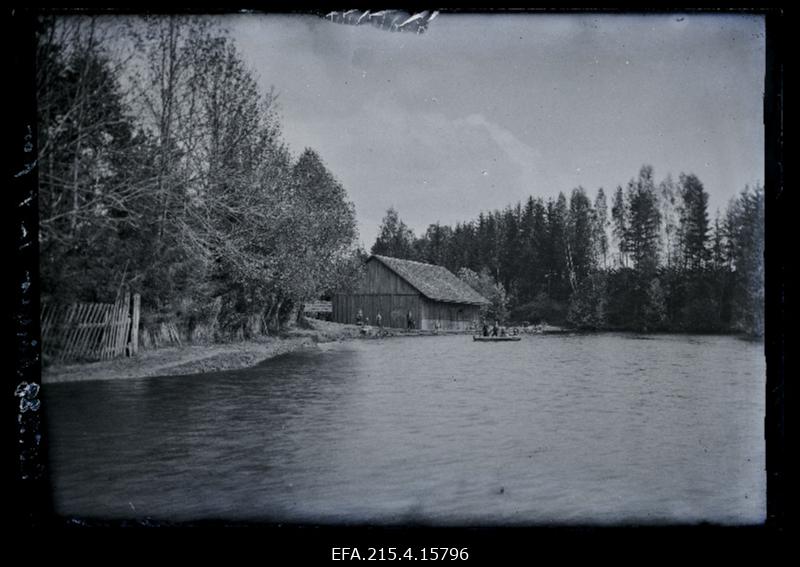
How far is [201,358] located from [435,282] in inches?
50.3

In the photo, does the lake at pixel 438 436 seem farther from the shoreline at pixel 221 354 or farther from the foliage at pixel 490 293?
the foliage at pixel 490 293

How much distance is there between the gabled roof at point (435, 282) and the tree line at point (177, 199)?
0.76 ft

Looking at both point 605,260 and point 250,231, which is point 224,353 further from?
point 605,260

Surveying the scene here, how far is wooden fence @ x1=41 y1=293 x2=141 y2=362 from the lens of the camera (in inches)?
77.9

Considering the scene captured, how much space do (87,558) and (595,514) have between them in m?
1.87

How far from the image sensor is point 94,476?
1982 millimetres

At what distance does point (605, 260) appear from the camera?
261cm

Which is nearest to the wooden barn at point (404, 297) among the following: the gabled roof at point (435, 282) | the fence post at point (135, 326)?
the gabled roof at point (435, 282)

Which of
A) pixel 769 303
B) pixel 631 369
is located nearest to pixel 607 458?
pixel 631 369

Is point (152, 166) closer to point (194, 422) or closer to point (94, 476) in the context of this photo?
point (194, 422)

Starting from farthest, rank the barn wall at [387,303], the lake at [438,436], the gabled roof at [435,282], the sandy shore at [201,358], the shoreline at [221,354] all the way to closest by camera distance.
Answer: the barn wall at [387,303] < the gabled roof at [435,282] < the shoreline at [221,354] < the sandy shore at [201,358] < the lake at [438,436]

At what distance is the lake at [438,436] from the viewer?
1.96 meters

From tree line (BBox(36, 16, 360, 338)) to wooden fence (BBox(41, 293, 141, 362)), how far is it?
0.05 m

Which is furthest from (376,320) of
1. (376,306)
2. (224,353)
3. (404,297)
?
(224,353)
